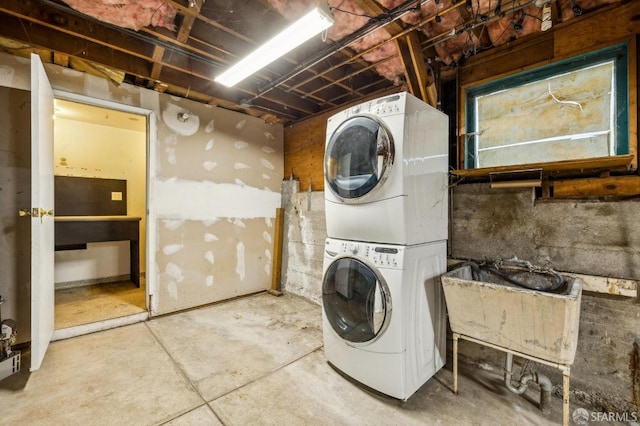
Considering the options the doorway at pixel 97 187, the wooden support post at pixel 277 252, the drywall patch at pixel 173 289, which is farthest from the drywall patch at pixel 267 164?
the drywall patch at pixel 173 289

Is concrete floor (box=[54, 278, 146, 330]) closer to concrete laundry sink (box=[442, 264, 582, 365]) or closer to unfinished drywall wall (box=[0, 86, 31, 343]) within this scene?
unfinished drywall wall (box=[0, 86, 31, 343])

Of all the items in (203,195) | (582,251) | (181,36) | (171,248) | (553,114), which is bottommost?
(171,248)

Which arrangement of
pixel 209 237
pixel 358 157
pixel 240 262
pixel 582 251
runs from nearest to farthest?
pixel 582 251 < pixel 358 157 < pixel 209 237 < pixel 240 262

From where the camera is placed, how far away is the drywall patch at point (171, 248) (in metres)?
2.97

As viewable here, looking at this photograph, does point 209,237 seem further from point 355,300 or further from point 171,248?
point 355,300

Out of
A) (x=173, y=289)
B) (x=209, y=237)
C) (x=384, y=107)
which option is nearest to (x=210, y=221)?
(x=209, y=237)

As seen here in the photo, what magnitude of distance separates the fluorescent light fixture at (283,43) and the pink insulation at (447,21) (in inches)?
6.6

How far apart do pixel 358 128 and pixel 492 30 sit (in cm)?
127

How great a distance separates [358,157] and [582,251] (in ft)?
5.08

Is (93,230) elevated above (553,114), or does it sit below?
below

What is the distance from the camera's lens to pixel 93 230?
334 cm

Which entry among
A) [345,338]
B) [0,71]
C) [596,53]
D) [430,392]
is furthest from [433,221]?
[0,71]

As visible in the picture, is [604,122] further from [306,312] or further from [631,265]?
[306,312]

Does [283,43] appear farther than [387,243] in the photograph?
Yes
